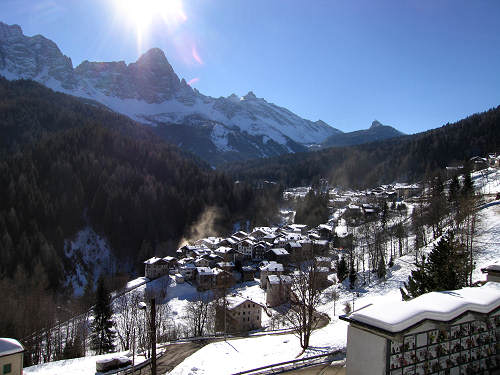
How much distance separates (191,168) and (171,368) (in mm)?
109991

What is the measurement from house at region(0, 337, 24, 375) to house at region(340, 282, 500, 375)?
16.2m

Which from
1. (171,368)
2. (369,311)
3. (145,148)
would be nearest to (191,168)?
(145,148)

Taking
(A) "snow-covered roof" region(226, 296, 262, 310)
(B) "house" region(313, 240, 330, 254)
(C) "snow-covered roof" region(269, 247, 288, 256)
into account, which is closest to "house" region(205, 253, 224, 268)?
(C) "snow-covered roof" region(269, 247, 288, 256)

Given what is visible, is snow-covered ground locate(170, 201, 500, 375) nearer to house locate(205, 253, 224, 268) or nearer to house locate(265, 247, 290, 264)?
house locate(265, 247, 290, 264)

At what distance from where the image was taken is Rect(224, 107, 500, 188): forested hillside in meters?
135

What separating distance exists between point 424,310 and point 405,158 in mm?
160445

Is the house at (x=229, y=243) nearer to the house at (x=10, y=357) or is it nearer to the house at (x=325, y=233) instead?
the house at (x=325, y=233)

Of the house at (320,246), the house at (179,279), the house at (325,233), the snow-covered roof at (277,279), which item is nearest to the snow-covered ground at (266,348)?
the snow-covered roof at (277,279)

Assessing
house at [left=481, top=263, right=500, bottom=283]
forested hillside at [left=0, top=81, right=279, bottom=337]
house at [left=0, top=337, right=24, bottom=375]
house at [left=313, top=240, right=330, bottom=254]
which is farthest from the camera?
A: house at [left=313, top=240, right=330, bottom=254]

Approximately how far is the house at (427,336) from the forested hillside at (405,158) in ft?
408

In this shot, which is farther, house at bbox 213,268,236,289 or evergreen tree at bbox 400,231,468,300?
house at bbox 213,268,236,289

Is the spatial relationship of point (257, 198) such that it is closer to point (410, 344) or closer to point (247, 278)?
point (247, 278)

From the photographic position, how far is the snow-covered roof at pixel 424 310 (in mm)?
9578

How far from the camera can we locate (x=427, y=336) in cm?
1018
